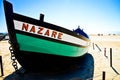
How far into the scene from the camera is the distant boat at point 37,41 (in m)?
5.39

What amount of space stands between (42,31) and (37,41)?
423mm

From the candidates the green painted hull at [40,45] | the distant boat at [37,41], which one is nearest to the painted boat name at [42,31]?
the distant boat at [37,41]

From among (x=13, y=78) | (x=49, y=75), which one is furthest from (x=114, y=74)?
(x=13, y=78)

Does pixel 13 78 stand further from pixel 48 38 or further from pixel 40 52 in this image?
pixel 48 38

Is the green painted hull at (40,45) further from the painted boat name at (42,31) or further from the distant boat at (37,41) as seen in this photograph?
the painted boat name at (42,31)

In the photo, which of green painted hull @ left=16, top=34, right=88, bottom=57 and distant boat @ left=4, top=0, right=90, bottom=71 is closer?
distant boat @ left=4, top=0, right=90, bottom=71

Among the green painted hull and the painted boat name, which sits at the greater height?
the painted boat name

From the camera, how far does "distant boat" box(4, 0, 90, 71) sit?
5.39 m

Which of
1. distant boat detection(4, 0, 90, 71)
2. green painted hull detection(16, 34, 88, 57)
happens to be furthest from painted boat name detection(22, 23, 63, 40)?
green painted hull detection(16, 34, 88, 57)

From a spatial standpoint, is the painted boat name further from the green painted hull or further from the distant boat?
the green painted hull

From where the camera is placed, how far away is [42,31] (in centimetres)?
564

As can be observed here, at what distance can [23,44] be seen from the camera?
5625mm

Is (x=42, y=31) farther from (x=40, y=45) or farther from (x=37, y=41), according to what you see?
(x=40, y=45)

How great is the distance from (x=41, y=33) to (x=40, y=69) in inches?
65.3
